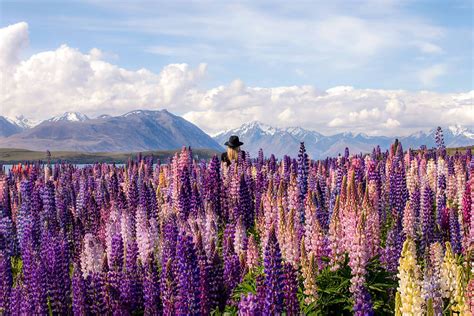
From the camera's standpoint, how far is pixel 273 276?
8508 mm

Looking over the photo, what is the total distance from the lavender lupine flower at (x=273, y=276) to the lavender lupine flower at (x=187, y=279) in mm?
1630

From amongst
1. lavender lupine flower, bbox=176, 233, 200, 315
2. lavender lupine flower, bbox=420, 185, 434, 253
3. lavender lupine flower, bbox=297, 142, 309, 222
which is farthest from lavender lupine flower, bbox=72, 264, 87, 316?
lavender lupine flower, bbox=297, 142, 309, 222

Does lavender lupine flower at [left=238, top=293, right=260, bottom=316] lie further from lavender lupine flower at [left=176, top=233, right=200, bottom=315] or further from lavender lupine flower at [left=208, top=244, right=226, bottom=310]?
lavender lupine flower at [left=208, top=244, right=226, bottom=310]

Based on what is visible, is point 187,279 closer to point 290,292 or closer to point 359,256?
point 290,292

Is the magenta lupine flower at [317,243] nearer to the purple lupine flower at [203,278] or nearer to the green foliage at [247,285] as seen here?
the green foliage at [247,285]

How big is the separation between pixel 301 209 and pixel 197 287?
7.74 metres

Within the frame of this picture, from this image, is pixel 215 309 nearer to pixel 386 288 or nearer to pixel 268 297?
pixel 268 297

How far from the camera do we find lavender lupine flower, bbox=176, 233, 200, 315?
9.48 metres

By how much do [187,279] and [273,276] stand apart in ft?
5.91

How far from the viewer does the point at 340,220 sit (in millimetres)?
12398

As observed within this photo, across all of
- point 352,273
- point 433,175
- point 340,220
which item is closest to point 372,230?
point 340,220

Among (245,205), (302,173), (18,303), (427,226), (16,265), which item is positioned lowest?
(16,265)

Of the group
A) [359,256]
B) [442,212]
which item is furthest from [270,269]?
[442,212]

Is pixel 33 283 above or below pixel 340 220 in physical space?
below
